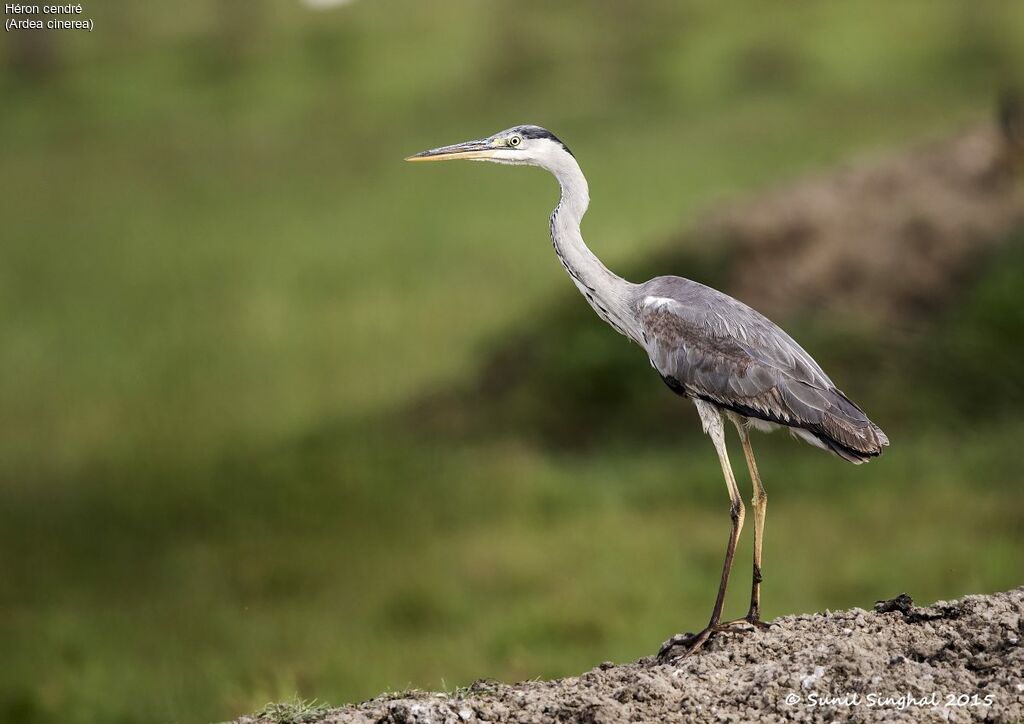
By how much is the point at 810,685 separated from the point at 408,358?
16163 mm

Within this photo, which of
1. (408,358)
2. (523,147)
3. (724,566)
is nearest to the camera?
(724,566)

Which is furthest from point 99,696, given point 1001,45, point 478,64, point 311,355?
point 1001,45

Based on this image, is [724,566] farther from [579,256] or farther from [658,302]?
[579,256]

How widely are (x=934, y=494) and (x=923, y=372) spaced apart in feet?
5.73

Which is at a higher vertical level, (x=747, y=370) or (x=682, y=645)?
(x=747, y=370)

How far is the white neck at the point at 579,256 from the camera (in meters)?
8.30

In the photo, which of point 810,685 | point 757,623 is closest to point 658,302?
point 757,623

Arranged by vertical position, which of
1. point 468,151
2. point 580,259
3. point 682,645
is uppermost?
point 468,151

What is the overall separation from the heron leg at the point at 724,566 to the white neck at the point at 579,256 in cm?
63

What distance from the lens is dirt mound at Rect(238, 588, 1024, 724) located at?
20.9 ft

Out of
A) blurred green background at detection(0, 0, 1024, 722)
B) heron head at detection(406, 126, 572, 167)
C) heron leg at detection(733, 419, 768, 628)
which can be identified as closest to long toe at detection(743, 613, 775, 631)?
heron leg at detection(733, 419, 768, 628)

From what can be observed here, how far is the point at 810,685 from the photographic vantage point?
6.52 m

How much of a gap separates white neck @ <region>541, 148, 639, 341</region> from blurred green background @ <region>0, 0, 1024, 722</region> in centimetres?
340

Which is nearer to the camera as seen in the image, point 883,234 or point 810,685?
point 810,685
